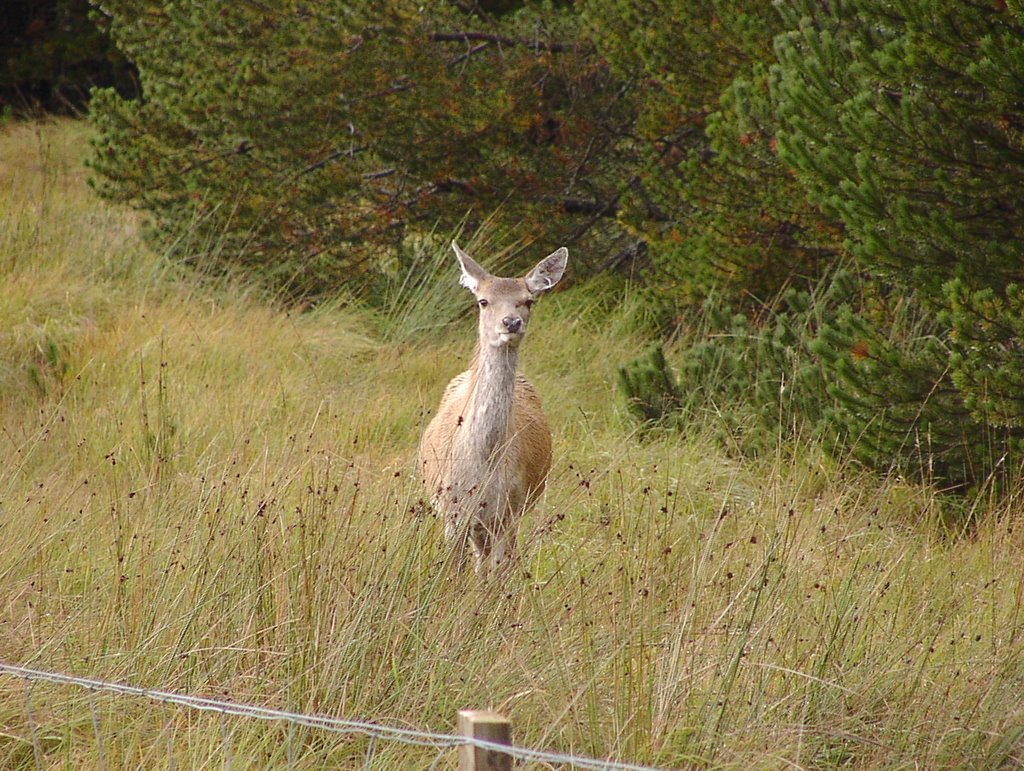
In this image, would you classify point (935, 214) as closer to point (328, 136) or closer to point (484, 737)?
point (484, 737)

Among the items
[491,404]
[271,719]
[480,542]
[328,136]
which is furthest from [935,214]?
[328,136]

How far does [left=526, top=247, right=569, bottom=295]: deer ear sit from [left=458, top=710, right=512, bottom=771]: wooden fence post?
407cm

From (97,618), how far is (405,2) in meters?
8.34

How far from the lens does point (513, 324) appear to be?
6289 millimetres

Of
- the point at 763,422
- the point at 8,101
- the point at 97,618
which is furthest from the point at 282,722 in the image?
the point at 8,101

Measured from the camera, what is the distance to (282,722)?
4145 mm

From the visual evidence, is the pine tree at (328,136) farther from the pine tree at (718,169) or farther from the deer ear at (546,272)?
the deer ear at (546,272)

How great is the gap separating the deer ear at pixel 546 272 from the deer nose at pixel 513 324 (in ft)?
1.26

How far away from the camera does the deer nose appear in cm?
629

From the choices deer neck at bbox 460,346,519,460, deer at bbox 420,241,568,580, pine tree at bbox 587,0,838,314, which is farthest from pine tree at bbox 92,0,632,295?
deer neck at bbox 460,346,519,460

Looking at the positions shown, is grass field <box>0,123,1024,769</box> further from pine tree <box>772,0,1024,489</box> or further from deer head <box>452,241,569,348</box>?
deer head <box>452,241,569,348</box>

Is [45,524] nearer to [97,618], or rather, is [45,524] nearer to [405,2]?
[97,618]

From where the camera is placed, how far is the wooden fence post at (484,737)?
8.82 ft

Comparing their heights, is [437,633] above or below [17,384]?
above
